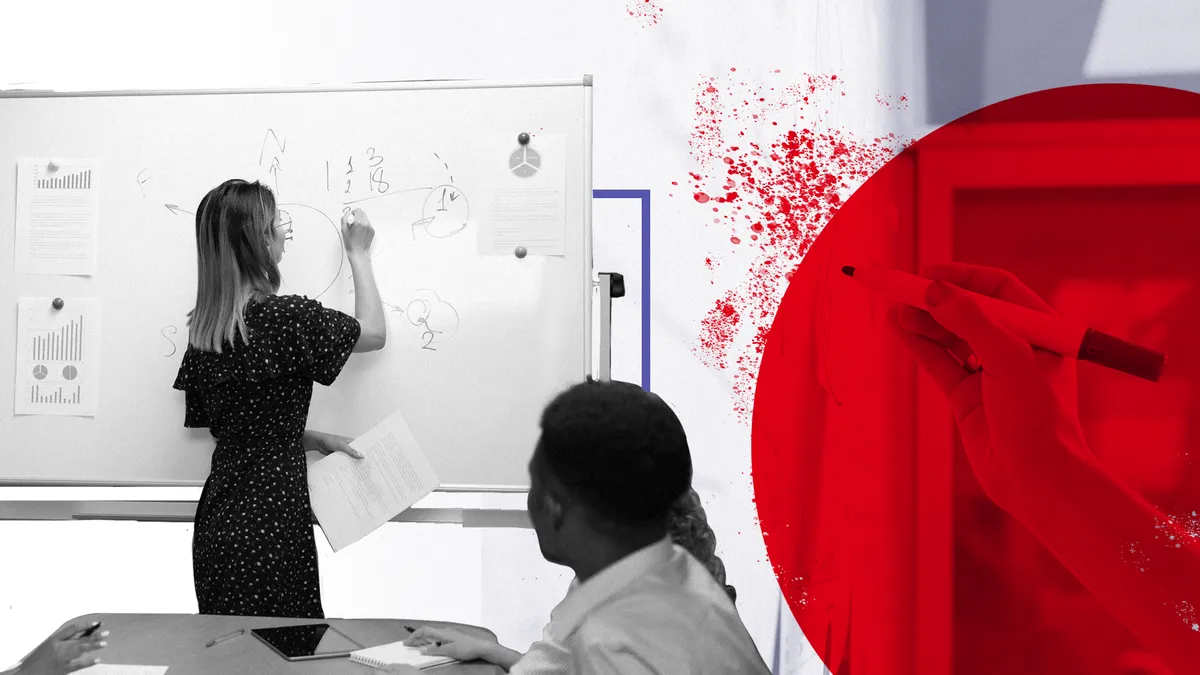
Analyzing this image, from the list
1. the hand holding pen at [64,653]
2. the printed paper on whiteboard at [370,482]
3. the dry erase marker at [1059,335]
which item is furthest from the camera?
the printed paper on whiteboard at [370,482]

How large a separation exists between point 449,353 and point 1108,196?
1304 mm

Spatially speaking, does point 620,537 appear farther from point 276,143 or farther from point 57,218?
point 57,218

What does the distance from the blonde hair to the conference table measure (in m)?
0.46

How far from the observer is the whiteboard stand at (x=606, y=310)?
1.68m

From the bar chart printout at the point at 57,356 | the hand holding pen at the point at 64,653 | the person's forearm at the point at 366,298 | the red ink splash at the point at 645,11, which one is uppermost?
the red ink splash at the point at 645,11

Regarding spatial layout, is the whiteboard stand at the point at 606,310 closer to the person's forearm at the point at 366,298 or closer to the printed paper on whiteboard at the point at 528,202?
the printed paper on whiteboard at the point at 528,202

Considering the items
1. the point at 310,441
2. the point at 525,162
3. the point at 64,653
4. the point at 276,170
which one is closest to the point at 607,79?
the point at 525,162

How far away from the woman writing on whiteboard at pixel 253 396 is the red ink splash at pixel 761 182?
0.76 meters

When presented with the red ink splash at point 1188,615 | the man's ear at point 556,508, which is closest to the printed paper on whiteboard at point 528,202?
the man's ear at point 556,508

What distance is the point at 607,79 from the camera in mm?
1871

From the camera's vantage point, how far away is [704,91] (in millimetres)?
1845

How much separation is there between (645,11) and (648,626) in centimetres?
142

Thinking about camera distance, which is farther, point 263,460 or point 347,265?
point 347,265

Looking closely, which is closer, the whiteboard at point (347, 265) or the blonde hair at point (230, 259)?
the blonde hair at point (230, 259)
